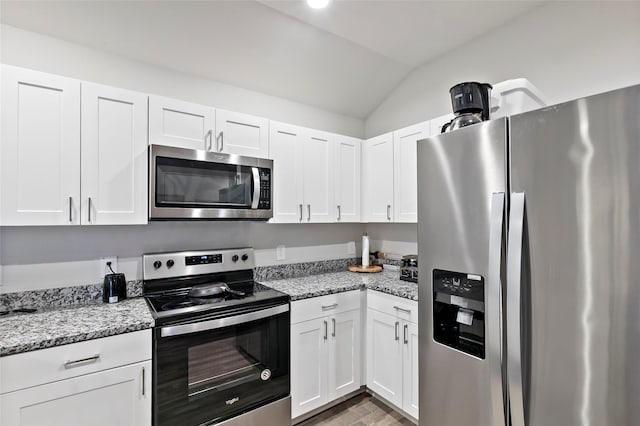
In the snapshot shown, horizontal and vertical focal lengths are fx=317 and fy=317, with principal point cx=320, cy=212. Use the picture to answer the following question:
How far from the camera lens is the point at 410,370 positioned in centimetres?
219

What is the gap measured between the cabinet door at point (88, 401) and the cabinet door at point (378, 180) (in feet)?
6.72

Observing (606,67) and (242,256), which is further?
(242,256)

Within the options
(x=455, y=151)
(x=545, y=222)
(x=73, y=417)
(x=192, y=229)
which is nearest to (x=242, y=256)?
(x=192, y=229)

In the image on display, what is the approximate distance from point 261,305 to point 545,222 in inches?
61.5

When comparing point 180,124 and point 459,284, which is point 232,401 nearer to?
point 459,284

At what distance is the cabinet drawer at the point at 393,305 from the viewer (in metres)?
2.16

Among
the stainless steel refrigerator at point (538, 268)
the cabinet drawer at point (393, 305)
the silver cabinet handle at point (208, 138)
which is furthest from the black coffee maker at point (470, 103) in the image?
the silver cabinet handle at point (208, 138)

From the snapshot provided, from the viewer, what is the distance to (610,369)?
3.34 feet

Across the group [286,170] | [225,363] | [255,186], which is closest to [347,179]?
[286,170]

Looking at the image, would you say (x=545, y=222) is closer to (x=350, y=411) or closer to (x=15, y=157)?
(x=350, y=411)

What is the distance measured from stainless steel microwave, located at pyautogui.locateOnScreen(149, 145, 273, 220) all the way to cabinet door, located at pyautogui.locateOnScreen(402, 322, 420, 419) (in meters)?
1.28

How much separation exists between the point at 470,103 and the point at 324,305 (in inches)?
63.4

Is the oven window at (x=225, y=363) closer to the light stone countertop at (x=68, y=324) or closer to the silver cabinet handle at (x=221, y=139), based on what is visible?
the light stone countertop at (x=68, y=324)

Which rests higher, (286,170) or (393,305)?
(286,170)
